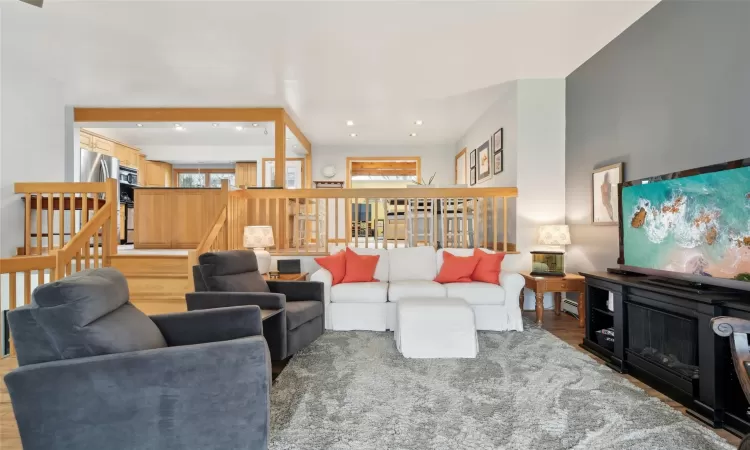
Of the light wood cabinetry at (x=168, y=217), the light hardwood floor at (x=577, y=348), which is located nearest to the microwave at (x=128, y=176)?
the light wood cabinetry at (x=168, y=217)

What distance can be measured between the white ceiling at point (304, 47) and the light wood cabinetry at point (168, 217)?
4.83 feet

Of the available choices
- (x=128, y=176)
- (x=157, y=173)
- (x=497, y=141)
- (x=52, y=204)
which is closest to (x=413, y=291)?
(x=497, y=141)

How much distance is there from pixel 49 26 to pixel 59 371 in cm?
388

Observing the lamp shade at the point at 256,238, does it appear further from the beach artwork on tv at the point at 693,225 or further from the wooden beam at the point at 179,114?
the beach artwork on tv at the point at 693,225

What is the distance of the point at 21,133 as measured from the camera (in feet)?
15.1

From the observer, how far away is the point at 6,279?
4.14m

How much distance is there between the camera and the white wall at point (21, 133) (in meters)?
4.39

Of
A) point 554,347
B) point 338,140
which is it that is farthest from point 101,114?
point 554,347

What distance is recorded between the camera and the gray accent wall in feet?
8.39

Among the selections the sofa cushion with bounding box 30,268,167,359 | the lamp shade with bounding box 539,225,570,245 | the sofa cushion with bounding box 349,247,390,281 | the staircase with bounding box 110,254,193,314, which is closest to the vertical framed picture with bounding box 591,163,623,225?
the lamp shade with bounding box 539,225,570,245

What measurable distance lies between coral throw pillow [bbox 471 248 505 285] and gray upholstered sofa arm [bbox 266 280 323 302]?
177 cm

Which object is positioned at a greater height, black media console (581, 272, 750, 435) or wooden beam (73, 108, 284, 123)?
wooden beam (73, 108, 284, 123)

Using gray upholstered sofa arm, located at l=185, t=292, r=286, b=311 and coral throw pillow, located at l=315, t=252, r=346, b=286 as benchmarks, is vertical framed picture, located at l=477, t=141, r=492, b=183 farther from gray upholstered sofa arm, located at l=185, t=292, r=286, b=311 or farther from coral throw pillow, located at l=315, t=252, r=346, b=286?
gray upholstered sofa arm, located at l=185, t=292, r=286, b=311

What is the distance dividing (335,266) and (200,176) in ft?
25.6
